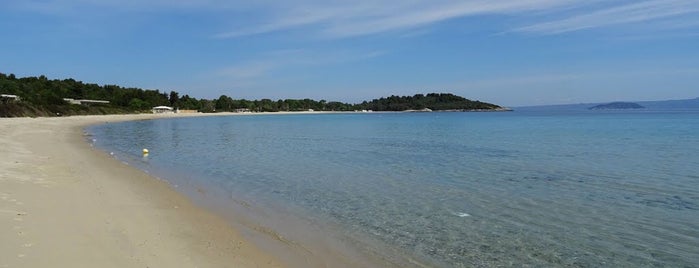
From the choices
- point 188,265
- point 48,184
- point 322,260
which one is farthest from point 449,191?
point 48,184

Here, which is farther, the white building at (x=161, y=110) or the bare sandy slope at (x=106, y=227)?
the white building at (x=161, y=110)

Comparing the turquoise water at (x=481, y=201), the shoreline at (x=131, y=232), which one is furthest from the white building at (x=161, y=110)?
the shoreline at (x=131, y=232)

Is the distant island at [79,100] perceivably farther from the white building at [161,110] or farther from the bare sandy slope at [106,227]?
the bare sandy slope at [106,227]

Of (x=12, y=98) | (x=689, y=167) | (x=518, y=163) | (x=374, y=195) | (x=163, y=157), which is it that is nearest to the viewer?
(x=374, y=195)

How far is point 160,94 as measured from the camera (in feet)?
534

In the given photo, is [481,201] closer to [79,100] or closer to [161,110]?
[79,100]

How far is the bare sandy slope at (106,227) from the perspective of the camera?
667 cm

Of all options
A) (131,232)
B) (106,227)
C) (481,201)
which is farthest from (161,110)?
(131,232)

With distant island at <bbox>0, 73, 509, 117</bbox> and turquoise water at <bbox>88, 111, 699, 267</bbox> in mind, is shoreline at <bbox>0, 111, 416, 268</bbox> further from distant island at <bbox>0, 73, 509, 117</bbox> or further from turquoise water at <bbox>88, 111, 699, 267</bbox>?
distant island at <bbox>0, 73, 509, 117</bbox>

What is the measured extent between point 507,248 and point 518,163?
49.0 feet

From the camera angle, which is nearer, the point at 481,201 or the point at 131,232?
the point at 131,232

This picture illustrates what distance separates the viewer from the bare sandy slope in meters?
6.67

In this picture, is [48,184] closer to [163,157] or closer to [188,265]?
[188,265]

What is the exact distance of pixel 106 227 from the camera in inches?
331
